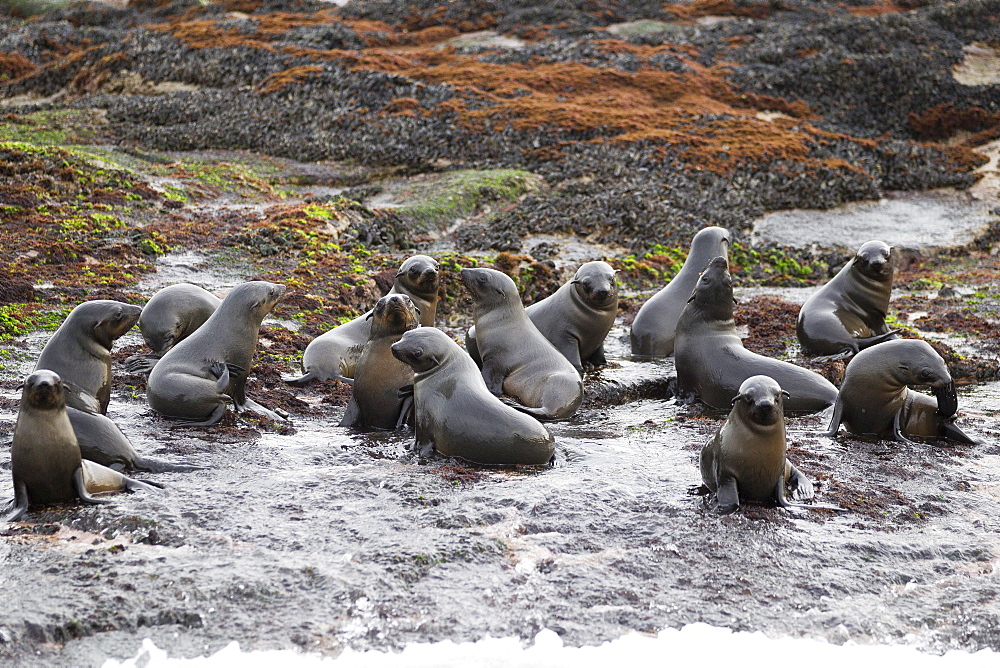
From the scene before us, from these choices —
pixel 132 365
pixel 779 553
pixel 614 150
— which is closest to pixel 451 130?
pixel 614 150

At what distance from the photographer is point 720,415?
7684mm

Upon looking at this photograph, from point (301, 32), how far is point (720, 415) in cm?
2678

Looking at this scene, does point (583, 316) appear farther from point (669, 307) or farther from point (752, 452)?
point (752, 452)

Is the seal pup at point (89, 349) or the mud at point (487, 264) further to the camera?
the seal pup at point (89, 349)

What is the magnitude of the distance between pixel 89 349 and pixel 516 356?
11.1 ft

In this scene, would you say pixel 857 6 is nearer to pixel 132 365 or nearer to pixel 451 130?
pixel 451 130

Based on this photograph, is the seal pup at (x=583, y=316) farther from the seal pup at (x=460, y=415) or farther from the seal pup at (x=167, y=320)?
the seal pup at (x=167, y=320)

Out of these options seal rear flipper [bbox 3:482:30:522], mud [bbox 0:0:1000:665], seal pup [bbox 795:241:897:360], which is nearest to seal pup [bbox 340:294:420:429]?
mud [bbox 0:0:1000:665]

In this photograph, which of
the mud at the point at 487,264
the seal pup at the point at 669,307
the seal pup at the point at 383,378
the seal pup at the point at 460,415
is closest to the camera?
the mud at the point at 487,264

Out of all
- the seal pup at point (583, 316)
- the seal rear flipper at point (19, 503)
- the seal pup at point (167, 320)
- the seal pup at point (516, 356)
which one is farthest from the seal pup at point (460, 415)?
the seal pup at point (167, 320)

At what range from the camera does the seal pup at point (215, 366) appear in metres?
6.79

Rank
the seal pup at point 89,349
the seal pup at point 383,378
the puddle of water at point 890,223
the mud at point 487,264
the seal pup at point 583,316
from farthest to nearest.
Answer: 1. the puddle of water at point 890,223
2. the seal pup at point 583,316
3. the seal pup at point 383,378
4. the seal pup at point 89,349
5. the mud at point 487,264

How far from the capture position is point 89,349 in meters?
6.35

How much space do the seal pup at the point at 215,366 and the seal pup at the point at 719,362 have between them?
3.49 meters
